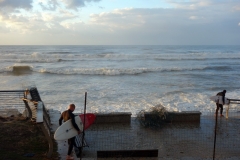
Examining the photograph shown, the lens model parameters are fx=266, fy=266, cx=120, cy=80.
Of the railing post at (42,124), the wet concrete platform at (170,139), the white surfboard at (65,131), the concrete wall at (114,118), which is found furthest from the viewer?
the concrete wall at (114,118)

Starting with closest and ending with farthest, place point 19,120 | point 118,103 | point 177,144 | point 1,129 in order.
→ point 177,144 → point 1,129 → point 19,120 → point 118,103

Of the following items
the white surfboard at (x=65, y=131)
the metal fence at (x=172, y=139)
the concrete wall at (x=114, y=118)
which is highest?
the white surfboard at (x=65, y=131)

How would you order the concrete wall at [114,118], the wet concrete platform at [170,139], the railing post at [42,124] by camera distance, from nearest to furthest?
1. the railing post at [42,124]
2. the wet concrete platform at [170,139]
3. the concrete wall at [114,118]

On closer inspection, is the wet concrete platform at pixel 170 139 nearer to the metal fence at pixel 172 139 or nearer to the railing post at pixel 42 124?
the metal fence at pixel 172 139

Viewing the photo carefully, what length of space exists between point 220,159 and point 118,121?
410 centimetres

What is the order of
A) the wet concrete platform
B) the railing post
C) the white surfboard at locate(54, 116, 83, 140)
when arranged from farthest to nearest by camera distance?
the wet concrete platform < the white surfboard at locate(54, 116, 83, 140) < the railing post

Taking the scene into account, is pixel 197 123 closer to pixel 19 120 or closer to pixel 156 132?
pixel 156 132

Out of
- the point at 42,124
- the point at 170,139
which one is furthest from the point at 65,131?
the point at 170,139

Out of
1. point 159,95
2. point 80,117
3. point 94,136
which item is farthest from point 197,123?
point 159,95

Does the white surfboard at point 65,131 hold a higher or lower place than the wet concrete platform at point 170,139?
higher

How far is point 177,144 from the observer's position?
7930 millimetres

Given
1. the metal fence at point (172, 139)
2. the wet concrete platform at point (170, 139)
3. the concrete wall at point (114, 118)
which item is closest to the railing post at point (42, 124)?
the wet concrete platform at point (170, 139)

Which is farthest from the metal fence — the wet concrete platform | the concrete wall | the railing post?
the railing post

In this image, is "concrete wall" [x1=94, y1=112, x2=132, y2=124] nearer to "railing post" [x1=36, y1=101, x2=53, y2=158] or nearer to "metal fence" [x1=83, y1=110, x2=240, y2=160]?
"metal fence" [x1=83, y1=110, x2=240, y2=160]
